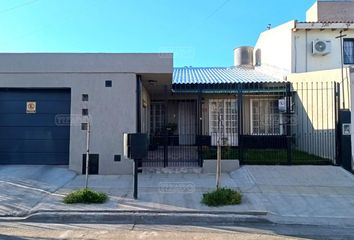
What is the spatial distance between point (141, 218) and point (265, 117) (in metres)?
10.9

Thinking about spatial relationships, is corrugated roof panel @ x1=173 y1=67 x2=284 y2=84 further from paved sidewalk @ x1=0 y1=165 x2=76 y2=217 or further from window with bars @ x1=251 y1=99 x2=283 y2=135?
paved sidewalk @ x1=0 y1=165 x2=76 y2=217

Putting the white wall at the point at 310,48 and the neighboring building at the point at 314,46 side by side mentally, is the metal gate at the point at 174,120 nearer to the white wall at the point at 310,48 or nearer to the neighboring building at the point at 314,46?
the neighboring building at the point at 314,46

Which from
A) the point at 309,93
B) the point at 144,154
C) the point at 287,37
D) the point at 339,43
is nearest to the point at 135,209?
the point at 144,154

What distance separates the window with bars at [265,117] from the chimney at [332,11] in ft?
20.6

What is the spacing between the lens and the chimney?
734 inches

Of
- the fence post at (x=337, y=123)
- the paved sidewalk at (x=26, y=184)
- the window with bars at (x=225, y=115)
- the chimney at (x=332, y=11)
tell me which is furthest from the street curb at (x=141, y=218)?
the chimney at (x=332, y=11)

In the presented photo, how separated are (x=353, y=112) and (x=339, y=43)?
683 cm

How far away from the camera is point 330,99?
1224 centimetres

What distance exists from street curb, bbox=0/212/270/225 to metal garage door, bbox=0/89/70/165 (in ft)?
14.2

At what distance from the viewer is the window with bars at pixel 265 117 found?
616 inches

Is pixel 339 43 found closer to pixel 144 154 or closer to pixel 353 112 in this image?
pixel 353 112

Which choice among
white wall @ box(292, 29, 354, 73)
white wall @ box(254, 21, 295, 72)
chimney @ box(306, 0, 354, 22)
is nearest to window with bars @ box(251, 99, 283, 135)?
white wall @ box(254, 21, 295, 72)

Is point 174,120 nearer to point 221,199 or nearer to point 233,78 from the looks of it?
point 233,78

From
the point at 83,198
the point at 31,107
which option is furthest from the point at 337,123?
the point at 31,107
